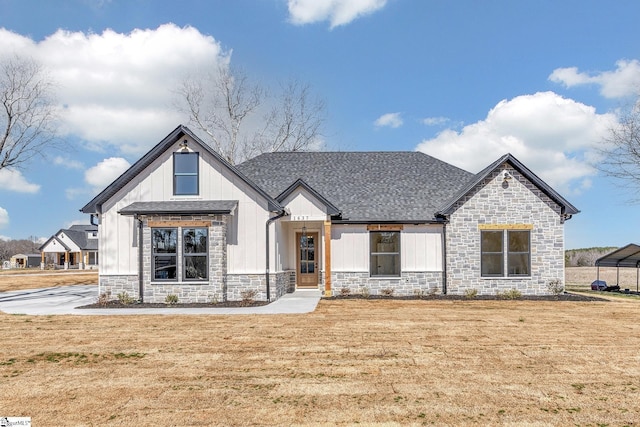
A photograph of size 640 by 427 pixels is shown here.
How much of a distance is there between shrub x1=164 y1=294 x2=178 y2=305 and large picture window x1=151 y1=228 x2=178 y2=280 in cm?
65

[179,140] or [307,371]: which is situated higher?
[179,140]

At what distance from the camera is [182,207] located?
1565cm

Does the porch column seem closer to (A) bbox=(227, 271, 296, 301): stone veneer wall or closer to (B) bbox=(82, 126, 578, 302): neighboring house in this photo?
(B) bbox=(82, 126, 578, 302): neighboring house

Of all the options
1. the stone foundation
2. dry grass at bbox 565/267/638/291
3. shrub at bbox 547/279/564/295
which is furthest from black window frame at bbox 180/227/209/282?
dry grass at bbox 565/267/638/291

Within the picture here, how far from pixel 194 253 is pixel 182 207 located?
1.72 metres

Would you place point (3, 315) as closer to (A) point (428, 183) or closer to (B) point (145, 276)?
(B) point (145, 276)

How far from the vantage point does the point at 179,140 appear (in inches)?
642

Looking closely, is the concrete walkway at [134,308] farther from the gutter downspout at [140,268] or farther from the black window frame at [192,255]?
the black window frame at [192,255]

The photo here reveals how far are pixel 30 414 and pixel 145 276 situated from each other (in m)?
10.6

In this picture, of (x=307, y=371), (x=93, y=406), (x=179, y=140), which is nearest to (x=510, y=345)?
(x=307, y=371)

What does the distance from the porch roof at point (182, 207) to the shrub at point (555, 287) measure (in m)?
12.7

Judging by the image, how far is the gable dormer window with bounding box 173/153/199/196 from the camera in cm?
1635

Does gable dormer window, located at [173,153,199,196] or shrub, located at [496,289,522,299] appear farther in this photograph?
shrub, located at [496,289,522,299]

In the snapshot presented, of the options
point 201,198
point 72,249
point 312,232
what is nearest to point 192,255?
point 201,198
